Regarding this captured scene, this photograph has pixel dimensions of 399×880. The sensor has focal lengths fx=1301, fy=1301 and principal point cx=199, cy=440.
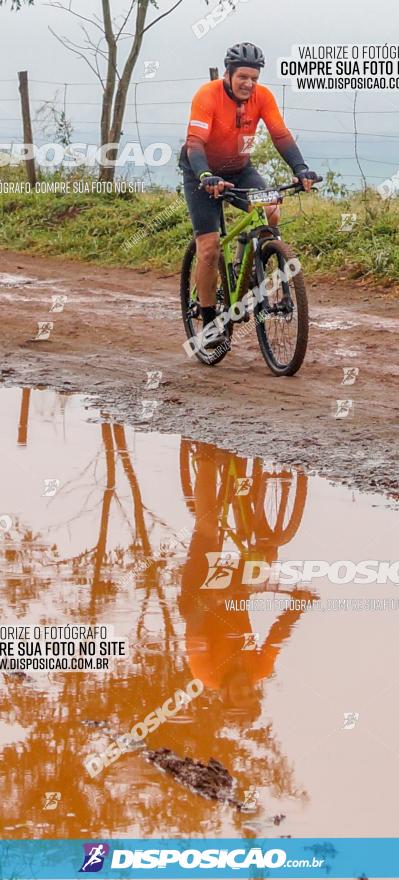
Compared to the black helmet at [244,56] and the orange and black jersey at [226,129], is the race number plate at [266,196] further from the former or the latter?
the black helmet at [244,56]

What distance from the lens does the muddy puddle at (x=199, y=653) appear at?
3.43 metres

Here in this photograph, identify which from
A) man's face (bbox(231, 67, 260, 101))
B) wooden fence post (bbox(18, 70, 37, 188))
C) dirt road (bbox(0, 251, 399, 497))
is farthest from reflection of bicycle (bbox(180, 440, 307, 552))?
wooden fence post (bbox(18, 70, 37, 188))

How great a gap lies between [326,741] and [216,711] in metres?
0.38

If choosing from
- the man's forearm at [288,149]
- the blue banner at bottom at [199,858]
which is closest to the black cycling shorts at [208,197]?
the man's forearm at [288,149]

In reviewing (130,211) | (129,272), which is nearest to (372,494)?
(129,272)

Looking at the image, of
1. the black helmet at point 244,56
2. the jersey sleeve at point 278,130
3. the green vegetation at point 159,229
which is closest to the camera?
the black helmet at point 244,56

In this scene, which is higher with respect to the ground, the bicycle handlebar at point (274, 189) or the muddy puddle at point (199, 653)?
the bicycle handlebar at point (274, 189)

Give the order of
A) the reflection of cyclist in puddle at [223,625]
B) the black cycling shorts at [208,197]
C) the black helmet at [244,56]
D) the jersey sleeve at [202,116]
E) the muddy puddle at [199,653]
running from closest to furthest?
the muddy puddle at [199,653], the reflection of cyclist in puddle at [223,625], the black helmet at [244,56], the jersey sleeve at [202,116], the black cycling shorts at [208,197]

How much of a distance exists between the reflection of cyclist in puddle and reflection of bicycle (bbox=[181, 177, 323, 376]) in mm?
2724

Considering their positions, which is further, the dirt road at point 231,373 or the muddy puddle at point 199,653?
the dirt road at point 231,373

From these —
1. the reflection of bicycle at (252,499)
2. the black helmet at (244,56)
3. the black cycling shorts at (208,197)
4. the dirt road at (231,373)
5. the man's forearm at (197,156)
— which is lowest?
the reflection of bicycle at (252,499)

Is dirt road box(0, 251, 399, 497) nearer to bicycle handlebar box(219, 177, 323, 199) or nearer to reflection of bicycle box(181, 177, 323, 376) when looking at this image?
reflection of bicycle box(181, 177, 323, 376)

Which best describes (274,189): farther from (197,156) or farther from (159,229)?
(159,229)

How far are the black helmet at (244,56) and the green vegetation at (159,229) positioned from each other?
2960 millimetres
